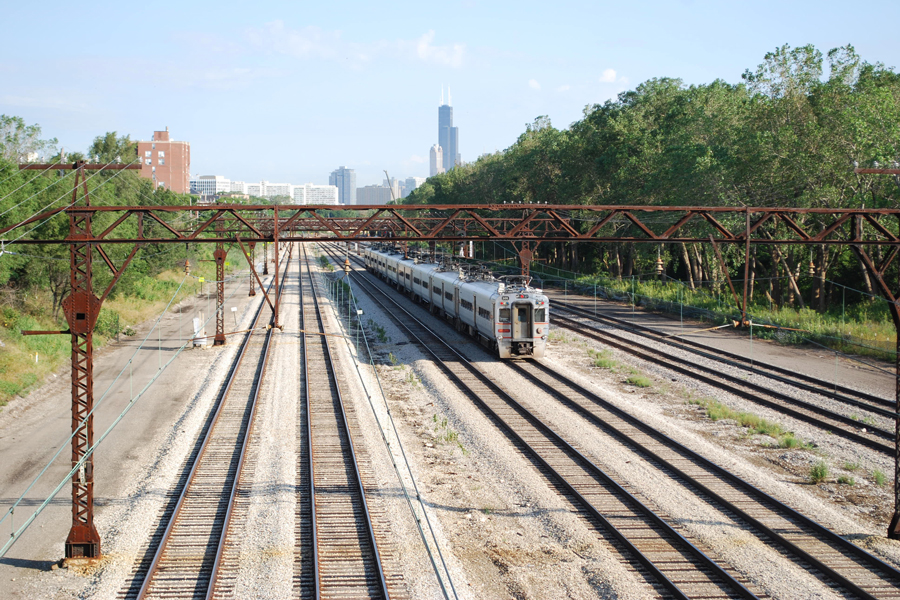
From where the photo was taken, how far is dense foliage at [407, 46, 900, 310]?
32812 mm

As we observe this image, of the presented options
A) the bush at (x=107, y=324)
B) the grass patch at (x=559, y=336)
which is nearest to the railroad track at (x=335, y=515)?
the grass patch at (x=559, y=336)

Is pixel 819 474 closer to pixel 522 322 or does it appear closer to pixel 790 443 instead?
pixel 790 443

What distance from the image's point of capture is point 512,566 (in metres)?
11.4

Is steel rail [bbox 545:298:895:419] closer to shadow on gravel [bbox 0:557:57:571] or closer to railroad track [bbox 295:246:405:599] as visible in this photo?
railroad track [bbox 295:246:405:599]

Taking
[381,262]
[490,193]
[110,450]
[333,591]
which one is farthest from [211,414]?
[490,193]

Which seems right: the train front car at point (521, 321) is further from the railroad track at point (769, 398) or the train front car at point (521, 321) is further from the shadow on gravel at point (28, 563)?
the shadow on gravel at point (28, 563)

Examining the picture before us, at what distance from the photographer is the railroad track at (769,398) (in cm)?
1802

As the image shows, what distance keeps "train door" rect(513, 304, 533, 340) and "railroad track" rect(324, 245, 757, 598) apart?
16.9 ft

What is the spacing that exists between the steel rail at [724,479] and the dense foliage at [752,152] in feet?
55.4

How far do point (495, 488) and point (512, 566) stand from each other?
3400mm

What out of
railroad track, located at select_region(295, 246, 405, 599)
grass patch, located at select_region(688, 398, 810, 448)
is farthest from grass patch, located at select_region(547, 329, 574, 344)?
railroad track, located at select_region(295, 246, 405, 599)

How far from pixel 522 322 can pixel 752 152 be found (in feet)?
54.9

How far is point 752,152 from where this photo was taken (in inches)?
1412

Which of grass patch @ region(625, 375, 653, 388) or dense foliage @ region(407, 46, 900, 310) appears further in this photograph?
dense foliage @ region(407, 46, 900, 310)
